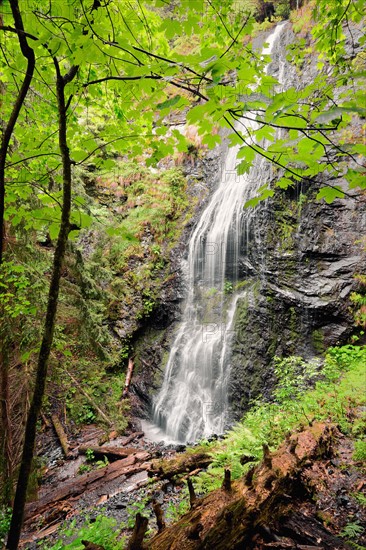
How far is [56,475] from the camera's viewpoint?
7.27 metres

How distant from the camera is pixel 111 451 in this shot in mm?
7477

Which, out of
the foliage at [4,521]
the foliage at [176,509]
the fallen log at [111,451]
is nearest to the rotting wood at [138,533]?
the foliage at [176,509]

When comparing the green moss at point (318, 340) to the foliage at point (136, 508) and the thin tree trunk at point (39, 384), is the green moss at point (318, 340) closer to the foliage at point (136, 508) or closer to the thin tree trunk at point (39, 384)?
the foliage at point (136, 508)

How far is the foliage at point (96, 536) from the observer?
3.20m

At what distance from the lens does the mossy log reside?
7.45 ft

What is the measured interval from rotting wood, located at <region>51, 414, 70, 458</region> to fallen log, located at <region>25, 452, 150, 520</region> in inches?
61.8

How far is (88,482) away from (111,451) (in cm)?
122

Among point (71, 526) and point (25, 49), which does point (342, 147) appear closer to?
point (25, 49)

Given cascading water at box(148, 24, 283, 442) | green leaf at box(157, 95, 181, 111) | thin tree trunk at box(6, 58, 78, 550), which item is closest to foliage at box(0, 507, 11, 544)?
thin tree trunk at box(6, 58, 78, 550)

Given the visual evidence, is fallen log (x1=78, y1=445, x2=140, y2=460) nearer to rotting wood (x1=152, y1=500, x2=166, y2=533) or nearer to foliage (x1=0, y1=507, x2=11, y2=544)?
foliage (x1=0, y1=507, x2=11, y2=544)

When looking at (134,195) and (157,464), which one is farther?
(134,195)

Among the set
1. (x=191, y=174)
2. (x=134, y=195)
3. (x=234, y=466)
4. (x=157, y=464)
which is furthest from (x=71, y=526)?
(x=191, y=174)

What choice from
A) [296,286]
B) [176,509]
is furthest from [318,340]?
[176,509]

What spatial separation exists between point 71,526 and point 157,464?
1549 millimetres
